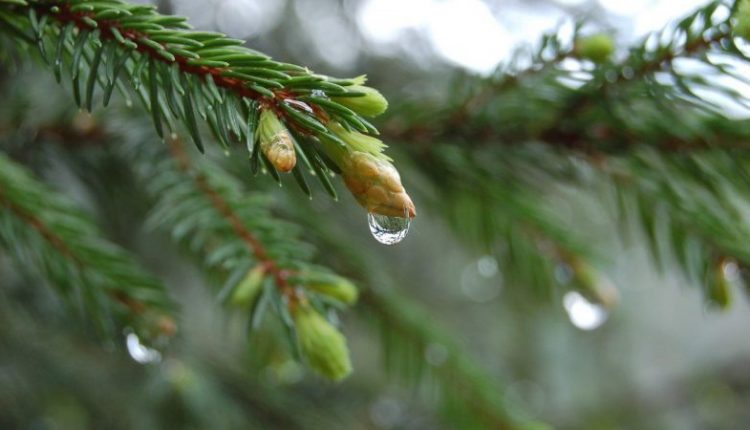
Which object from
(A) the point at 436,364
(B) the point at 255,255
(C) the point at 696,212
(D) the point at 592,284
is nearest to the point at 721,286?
(C) the point at 696,212

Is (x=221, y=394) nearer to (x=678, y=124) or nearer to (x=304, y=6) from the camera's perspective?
(x=678, y=124)

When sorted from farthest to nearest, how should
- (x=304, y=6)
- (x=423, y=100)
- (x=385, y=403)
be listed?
(x=304, y=6)
(x=385, y=403)
(x=423, y=100)

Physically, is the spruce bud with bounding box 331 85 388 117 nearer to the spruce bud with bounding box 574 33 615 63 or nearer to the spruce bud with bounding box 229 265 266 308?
the spruce bud with bounding box 229 265 266 308

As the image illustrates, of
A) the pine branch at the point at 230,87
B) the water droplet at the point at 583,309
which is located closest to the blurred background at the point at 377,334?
the water droplet at the point at 583,309

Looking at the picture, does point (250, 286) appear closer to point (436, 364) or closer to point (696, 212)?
point (436, 364)

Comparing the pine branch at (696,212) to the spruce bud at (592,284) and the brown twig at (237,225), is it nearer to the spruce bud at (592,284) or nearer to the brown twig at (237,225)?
the spruce bud at (592,284)

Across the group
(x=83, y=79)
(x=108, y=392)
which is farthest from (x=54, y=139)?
(x=108, y=392)
